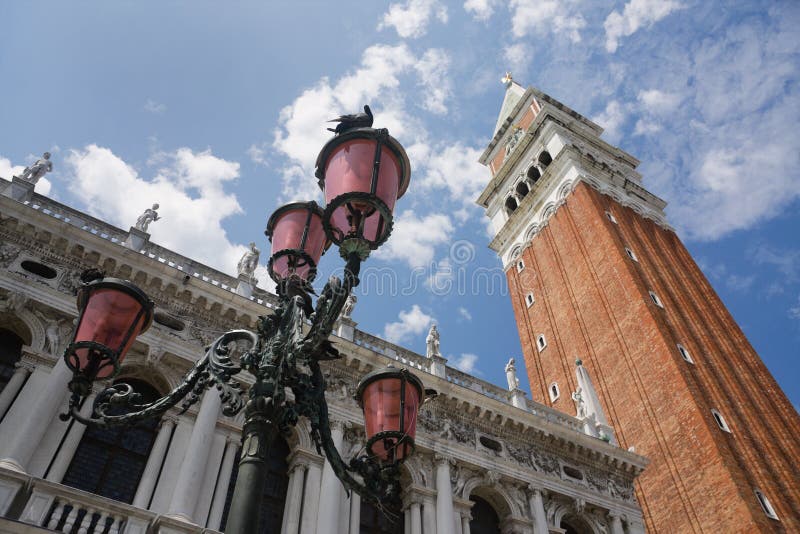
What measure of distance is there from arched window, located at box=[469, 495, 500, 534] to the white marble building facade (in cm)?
3

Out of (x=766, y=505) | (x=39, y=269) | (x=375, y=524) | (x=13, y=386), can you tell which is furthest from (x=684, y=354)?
(x=13, y=386)

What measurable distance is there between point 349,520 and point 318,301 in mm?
8642

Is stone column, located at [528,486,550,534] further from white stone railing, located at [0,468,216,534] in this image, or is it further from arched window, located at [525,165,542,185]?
arched window, located at [525,165,542,185]

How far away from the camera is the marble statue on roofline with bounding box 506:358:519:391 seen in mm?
18641

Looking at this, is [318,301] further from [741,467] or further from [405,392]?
[741,467]

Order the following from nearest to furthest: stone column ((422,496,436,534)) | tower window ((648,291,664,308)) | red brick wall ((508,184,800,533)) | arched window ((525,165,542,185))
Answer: stone column ((422,496,436,534))
red brick wall ((508,184,800,533))
tower window ((648,291,664,308))
arched window ((525,165,542,185))

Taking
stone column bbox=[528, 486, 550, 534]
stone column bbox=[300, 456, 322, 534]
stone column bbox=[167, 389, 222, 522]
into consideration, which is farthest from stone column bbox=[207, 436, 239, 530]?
stone column bbox=[528, 486, 550, 534]

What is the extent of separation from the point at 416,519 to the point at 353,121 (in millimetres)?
9982

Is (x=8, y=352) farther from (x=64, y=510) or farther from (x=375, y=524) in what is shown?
(x=375, y=524)

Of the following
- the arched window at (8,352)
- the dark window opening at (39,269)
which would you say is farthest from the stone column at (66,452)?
the dark window opening at (39,269)

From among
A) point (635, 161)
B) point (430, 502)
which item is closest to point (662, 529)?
point (430, 502)

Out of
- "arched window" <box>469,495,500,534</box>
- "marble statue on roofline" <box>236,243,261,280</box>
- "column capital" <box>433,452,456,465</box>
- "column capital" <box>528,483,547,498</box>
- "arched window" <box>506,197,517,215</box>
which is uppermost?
"arched window" <box>506,197,517,215</box>

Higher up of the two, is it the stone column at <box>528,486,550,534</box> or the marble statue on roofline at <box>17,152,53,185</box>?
the marble statue on roofline at <box>17,152,53,185</box>

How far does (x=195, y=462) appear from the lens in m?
11.4
